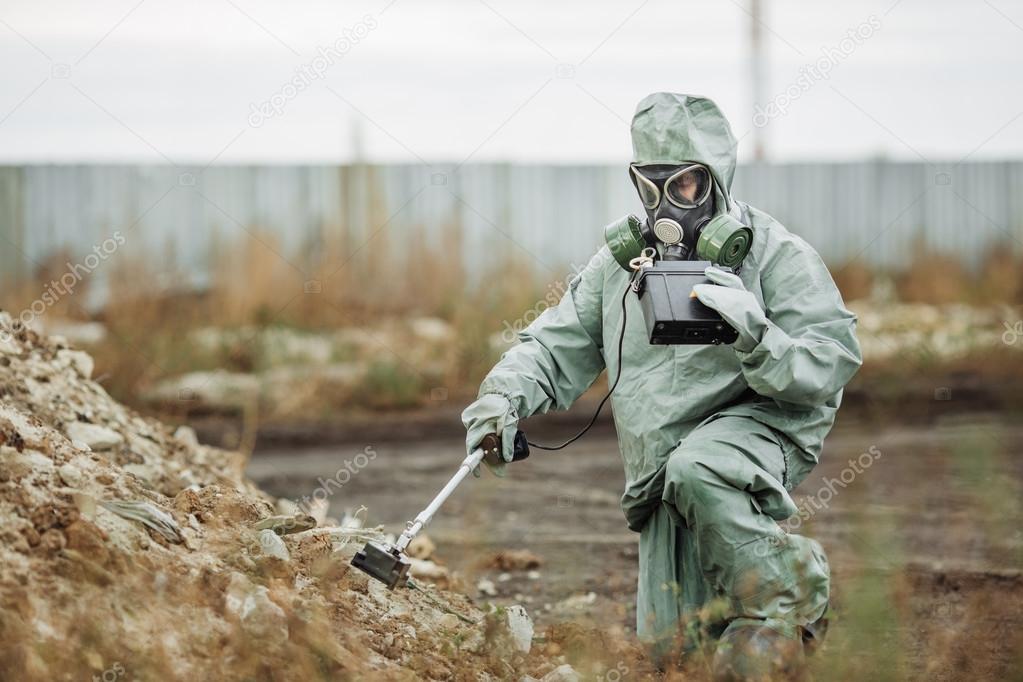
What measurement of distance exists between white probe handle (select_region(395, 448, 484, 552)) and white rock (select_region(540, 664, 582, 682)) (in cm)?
62

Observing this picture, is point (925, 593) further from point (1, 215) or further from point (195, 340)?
point (1, 215)

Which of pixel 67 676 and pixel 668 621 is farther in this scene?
pixel 668 621

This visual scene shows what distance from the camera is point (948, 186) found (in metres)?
15.1

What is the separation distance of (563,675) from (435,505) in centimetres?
67

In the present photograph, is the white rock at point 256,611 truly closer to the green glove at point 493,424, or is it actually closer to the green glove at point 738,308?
the green glove at point 493,424

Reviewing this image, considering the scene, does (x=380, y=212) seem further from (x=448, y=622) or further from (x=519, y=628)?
(x=519, y=628)

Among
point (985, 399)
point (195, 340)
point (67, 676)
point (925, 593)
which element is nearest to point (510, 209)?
point (195, 340)

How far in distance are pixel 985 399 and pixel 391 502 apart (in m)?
6.04

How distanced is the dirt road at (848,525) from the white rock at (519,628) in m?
0.54

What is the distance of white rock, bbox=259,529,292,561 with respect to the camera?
161 inches

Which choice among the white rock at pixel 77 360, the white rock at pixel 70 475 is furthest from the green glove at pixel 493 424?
the white rock at pixel 77 360

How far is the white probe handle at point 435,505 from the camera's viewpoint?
382cm

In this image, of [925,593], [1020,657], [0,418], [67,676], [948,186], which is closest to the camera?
[67,676]

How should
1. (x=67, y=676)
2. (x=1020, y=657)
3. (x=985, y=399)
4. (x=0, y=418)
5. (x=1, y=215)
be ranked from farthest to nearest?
(x=1, y=215)
(x=985, y=399)
(x=0, y=418)
(x=1020, y=657)
(x=67, y=676)
